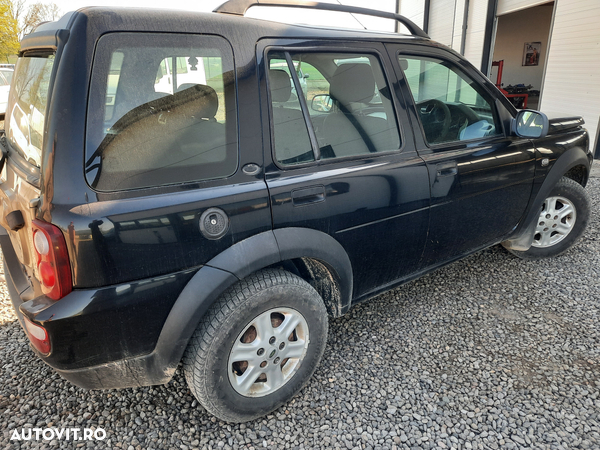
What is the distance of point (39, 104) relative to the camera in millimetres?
1657

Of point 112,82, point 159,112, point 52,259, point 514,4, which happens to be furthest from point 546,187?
point 514,4

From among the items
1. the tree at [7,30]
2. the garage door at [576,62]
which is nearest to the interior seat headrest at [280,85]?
the garage door at [576,62]

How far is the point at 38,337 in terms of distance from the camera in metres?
1.57

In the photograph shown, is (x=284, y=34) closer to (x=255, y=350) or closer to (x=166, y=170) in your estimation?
(x=166, y=170)

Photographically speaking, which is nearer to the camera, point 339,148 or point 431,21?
point 339,148

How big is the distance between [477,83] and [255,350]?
2185 mm

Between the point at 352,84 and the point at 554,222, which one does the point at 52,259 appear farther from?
the point at 554,222

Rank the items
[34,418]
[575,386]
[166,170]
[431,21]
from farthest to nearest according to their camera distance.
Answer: [431,21], [575,386], [34,418], [166,170]

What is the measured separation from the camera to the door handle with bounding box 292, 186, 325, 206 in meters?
1.90

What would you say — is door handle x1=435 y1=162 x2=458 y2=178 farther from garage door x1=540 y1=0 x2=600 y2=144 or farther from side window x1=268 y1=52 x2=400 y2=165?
garage door x1=540 y1=0 x2=600 y2=144

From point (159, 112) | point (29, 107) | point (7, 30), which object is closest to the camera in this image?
point (159, 112)

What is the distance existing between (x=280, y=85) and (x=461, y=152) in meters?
1.29

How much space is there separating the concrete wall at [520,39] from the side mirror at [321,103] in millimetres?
16809

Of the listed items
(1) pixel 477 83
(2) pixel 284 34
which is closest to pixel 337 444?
(2) pixel 284 34
